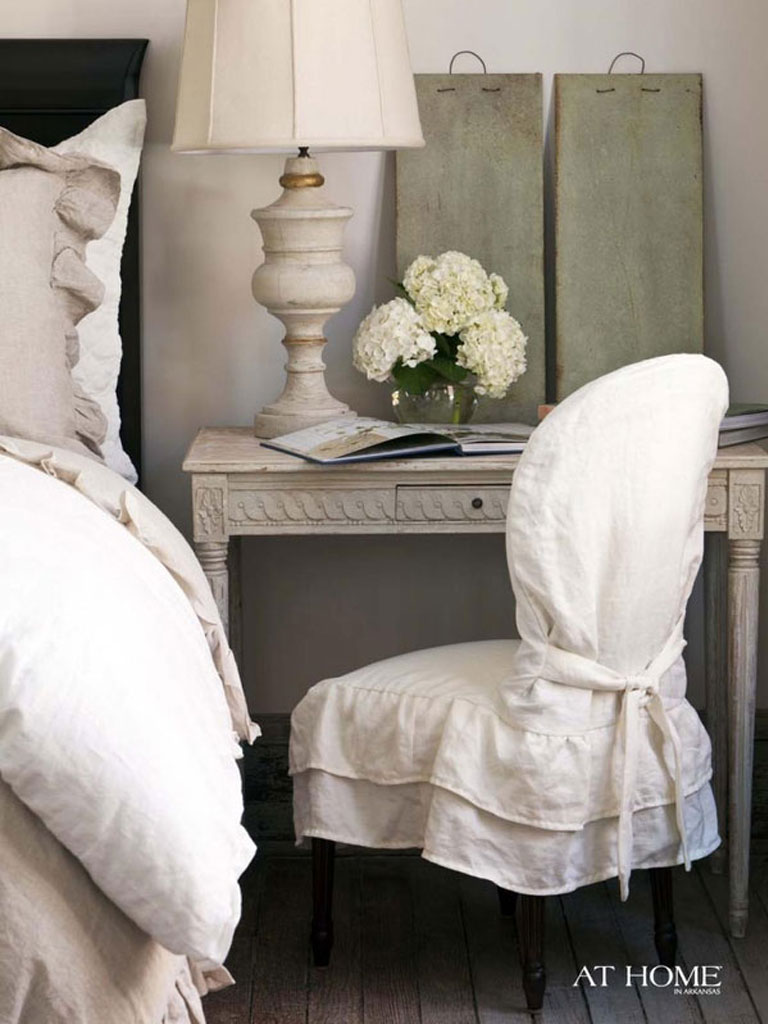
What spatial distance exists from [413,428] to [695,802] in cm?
76

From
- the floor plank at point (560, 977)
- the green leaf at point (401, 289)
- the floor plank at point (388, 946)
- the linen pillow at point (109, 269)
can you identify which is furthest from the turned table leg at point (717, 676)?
the linen pillow at point (109, 269)

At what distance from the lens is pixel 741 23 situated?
2.77 metres

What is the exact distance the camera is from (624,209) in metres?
2.76

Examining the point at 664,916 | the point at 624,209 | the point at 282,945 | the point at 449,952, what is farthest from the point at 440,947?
the point at 624,209

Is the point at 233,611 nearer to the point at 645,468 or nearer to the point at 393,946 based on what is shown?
the point at 393,946

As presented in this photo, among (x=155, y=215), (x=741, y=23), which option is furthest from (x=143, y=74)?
(x=741, y=23)

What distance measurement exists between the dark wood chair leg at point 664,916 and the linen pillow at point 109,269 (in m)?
1.14

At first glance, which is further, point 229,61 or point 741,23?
point 741,23

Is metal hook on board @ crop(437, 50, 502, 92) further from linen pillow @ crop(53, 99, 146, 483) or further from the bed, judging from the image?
the bed

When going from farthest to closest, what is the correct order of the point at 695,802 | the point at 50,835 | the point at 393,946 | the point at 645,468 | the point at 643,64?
the point at 643,64
the point at 393,946
the point at 695,802
the point at 645,468
the point at 50,835

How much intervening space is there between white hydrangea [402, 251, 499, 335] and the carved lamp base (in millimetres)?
125

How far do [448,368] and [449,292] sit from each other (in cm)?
13

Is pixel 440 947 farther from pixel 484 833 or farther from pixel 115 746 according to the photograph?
pixel 115 746

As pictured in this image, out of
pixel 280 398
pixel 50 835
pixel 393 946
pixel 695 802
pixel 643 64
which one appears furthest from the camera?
pixel 643 64
